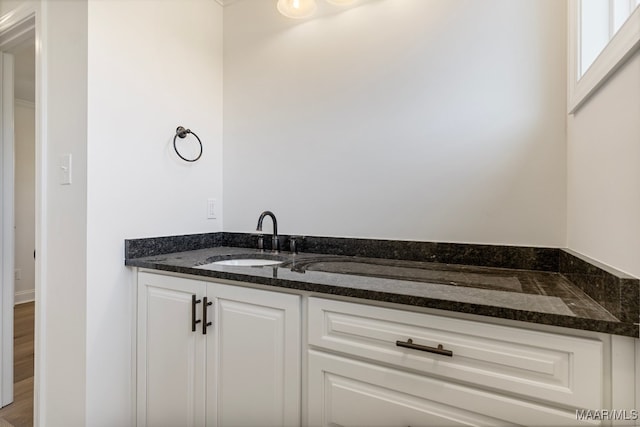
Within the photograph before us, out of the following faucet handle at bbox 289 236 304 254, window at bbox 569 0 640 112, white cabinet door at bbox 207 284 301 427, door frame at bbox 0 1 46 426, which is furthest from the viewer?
faucet handle at bbox 289 236 304 254

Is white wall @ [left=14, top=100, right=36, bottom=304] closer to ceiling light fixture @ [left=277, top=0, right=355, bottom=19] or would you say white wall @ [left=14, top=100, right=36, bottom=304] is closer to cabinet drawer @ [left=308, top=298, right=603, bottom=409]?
ceiling light fixture @ [left=277, top=0, right=355, bottom=19]

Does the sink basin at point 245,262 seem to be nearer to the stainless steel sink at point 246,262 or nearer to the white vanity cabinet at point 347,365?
the stainless steel sink at point 246,262

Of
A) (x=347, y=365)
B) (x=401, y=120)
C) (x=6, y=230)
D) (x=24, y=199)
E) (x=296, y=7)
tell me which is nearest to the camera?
(x=347, y=365)

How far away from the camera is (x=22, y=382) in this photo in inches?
76.7

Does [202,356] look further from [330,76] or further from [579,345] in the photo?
[330,76]

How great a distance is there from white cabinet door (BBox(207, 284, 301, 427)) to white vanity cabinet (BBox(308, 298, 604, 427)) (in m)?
0.07

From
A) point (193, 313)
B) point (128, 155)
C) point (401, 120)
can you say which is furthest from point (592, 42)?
point (128, 155)

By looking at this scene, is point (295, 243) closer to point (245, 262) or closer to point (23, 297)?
point (245, 262)

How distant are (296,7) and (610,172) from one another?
146 centimetres

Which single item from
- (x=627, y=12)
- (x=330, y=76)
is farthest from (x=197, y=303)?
(x=627, y=12)

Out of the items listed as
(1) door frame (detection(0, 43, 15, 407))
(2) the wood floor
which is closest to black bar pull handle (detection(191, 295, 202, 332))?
(2) the wood floor

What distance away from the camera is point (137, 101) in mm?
1445

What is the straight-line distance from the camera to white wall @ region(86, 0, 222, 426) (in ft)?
4.25

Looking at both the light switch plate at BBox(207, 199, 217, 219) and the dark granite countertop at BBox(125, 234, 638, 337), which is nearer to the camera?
the dark granite countertop at BBox(125, 234, 638, 337)
